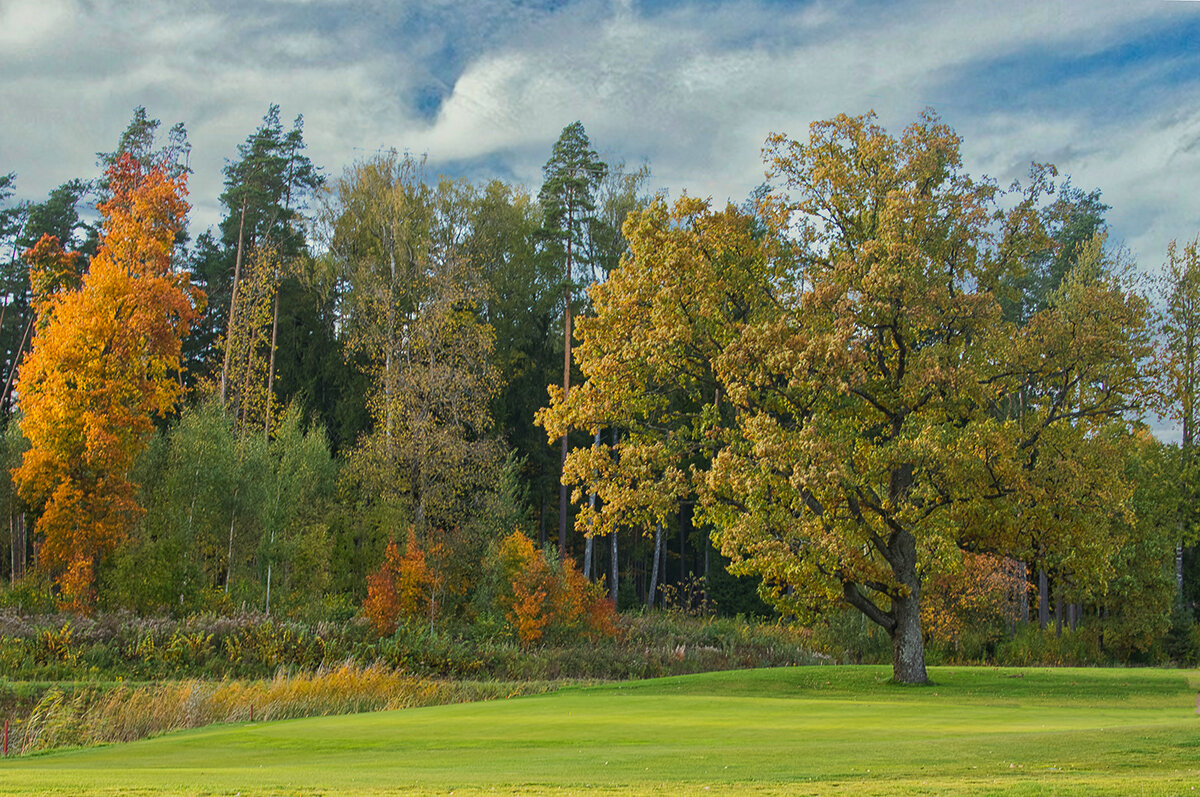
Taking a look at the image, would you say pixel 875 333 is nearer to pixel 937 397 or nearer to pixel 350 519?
pixel 937 397

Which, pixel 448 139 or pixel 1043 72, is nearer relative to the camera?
pixel 1043 72

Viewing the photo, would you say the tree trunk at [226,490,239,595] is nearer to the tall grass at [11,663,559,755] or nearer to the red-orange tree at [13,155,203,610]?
the red-orange tree at [13,155,203,610]

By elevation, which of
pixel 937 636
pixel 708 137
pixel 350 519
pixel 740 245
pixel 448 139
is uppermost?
pixel 448 139

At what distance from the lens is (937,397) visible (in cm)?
2138

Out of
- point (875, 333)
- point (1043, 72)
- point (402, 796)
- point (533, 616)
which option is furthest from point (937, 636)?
point (402, 796)

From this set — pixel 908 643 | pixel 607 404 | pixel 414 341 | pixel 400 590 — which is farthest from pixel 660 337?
pixel 414 341

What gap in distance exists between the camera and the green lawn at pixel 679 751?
802cm

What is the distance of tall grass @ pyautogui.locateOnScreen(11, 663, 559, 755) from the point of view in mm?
14641

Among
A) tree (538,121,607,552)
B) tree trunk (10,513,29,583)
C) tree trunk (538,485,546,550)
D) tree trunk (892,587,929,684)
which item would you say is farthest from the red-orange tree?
tree trunk (892,587,929,684)

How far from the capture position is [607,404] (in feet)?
74.8

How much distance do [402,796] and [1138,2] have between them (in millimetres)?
18361

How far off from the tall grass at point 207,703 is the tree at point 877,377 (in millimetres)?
5941

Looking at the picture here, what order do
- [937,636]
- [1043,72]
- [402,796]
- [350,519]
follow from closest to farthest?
[402,796]
[1043,72]
[937,636]
[350,519]

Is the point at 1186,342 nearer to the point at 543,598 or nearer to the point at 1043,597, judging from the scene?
the point at 1043,597
